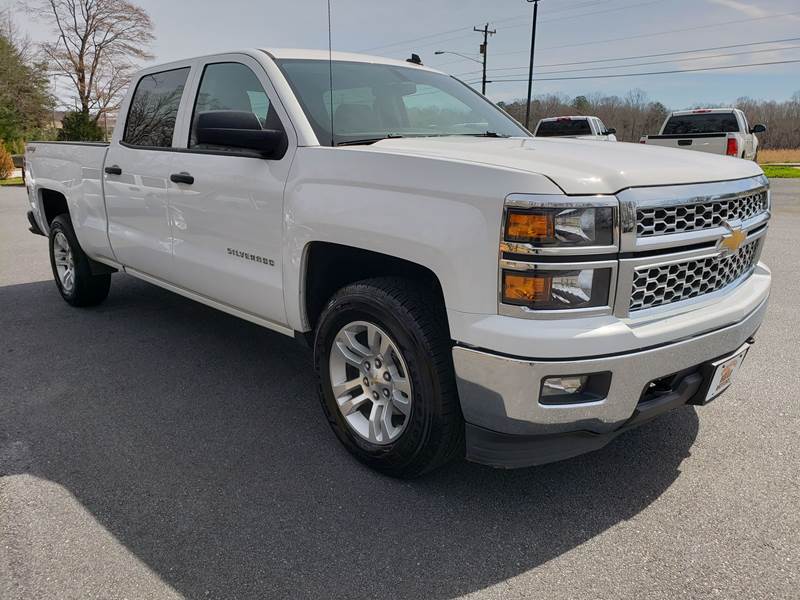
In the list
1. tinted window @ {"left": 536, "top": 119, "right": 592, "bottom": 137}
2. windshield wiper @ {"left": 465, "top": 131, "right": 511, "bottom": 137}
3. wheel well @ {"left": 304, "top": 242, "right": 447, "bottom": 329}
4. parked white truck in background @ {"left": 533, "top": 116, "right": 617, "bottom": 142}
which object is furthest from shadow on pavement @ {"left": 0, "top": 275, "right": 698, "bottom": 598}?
tinted window @ {"left": 536, "top": 119, "right": 592, "bottom": 137}

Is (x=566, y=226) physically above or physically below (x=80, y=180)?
above

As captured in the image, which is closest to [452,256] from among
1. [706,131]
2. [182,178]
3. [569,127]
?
[182,178]

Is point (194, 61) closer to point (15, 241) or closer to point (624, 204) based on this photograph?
point (624, 204)

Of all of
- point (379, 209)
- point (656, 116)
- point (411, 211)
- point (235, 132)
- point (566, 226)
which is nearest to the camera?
point (566, 226)

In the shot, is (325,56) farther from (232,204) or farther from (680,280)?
(680,280)

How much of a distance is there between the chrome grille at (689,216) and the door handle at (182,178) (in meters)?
2.56

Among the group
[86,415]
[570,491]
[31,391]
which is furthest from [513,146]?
[31,391]

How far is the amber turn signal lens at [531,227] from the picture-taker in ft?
7.15

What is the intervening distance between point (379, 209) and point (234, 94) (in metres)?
1.56

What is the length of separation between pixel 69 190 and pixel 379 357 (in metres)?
3.81

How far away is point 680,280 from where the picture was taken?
2.47 metres

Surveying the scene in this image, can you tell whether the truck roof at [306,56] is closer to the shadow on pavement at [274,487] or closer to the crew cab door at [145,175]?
the crew cab door at [145,175]

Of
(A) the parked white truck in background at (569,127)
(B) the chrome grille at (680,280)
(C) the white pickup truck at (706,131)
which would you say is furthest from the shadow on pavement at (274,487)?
(A) the parked white truck in background at (569,127)

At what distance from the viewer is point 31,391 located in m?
3.93
